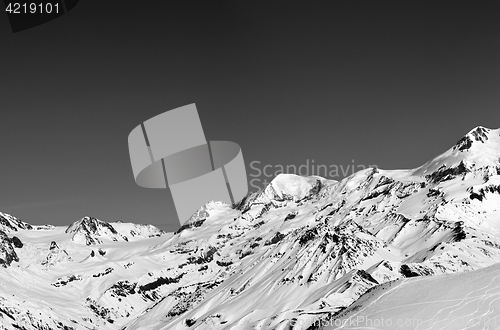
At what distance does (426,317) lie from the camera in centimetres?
5641

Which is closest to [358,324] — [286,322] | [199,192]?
[199,192]

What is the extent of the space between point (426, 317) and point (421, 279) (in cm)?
1237

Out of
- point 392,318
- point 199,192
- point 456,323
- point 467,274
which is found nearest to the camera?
point 456,323

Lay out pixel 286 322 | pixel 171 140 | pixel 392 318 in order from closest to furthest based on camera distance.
→ pixel 392 318, pixel 171 140, pixel 286 322

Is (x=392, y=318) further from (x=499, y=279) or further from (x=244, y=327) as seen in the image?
(x=244, y=327)

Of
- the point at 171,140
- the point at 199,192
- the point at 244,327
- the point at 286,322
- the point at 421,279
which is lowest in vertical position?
the point at 244,327

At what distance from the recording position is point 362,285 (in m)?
200

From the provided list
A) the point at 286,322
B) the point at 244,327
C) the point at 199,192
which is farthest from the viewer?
the point at 244,327

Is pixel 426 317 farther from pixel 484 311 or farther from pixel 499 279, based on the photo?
pixel 499 279

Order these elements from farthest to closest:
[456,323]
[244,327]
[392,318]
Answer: [244,327] < [392,318] < [456,323]

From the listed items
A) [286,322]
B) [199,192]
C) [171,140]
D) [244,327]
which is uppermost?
[171,140]

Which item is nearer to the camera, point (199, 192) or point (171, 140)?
point (171, 140)

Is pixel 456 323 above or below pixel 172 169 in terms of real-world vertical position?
below

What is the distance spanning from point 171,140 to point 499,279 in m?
40.4
